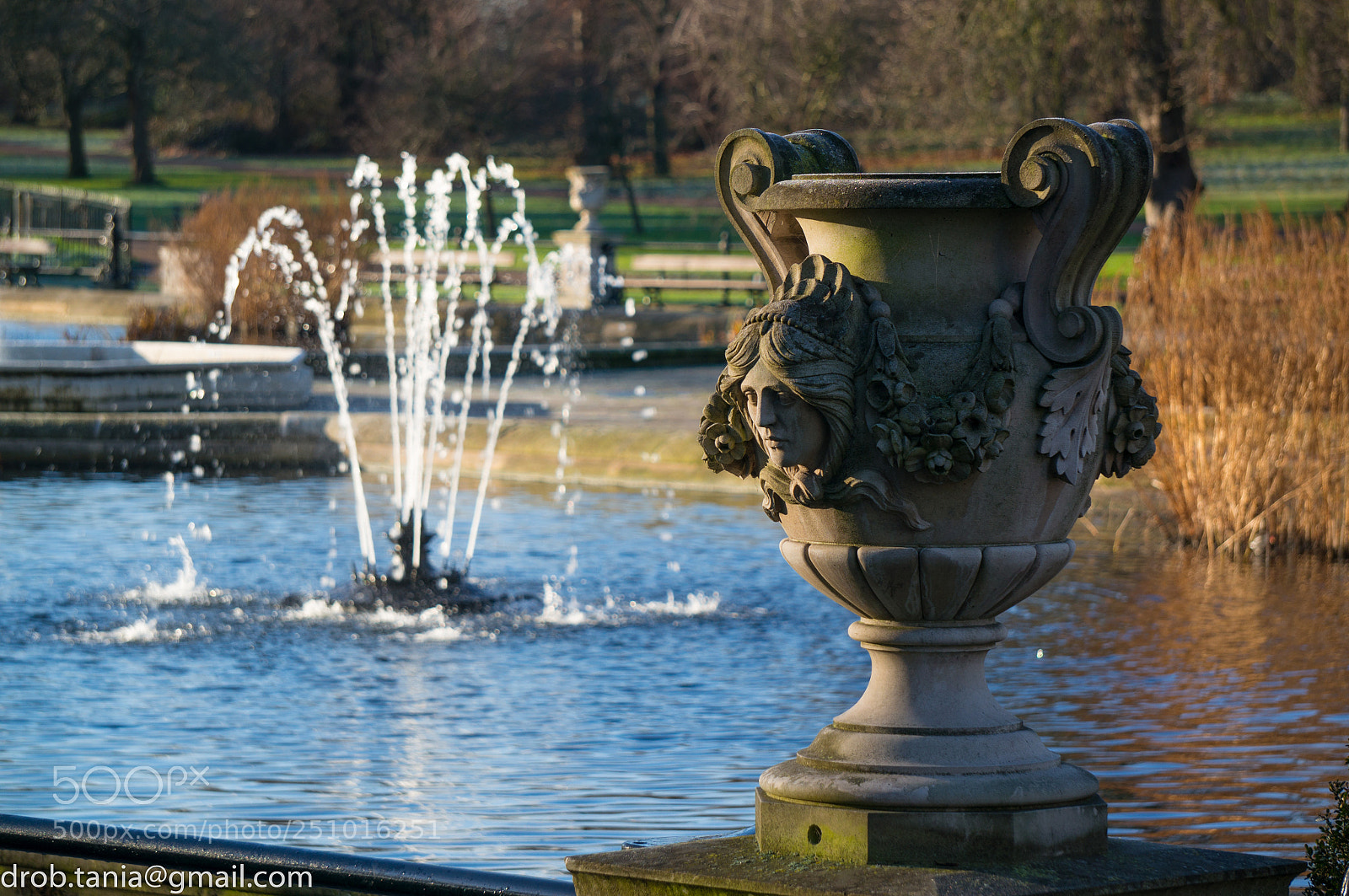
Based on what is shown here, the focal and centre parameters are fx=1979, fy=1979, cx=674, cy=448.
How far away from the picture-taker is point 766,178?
13.4 ft

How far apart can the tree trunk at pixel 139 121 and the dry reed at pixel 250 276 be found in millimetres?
30337

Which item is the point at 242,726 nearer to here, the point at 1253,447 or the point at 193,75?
the point at 1253,447

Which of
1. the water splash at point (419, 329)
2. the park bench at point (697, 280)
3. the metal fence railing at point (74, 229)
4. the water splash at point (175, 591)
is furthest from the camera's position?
the metal fence railing at point (74, 229)

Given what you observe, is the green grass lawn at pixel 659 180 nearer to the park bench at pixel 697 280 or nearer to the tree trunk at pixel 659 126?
the tree trunk at pixel 659 126

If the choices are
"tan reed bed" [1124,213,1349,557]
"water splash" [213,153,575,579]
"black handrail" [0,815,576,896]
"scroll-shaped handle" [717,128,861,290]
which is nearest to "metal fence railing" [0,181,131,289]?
"water splash" [213,153,575,579]

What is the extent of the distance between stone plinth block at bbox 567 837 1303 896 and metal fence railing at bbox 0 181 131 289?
89.7ft

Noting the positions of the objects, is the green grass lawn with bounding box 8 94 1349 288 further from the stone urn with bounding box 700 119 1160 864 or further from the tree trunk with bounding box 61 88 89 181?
the stone urn with bounding box 700 119 1160 864

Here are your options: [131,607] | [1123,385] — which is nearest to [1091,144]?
[1123,385]

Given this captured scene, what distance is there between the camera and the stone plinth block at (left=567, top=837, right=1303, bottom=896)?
3.52 metres

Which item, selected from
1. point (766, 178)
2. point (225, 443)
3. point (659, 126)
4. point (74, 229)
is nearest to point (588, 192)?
point (225, 443)

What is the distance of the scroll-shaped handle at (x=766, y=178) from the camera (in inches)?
161

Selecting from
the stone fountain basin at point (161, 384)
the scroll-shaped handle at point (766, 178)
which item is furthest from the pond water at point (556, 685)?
the stone fountain basin at point (161, 384)

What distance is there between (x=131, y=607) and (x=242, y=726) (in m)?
2.75

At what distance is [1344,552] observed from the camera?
10.8 m
